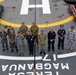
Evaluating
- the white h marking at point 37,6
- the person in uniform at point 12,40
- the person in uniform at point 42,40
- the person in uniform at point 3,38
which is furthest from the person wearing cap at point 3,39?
the white h marking at point 37,6

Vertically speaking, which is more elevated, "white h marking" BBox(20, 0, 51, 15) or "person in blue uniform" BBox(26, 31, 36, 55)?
"person in blue uniform" BBox(26, 31, 36, 55)

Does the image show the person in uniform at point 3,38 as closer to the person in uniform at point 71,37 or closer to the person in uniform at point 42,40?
the person in uniform at point 42,40

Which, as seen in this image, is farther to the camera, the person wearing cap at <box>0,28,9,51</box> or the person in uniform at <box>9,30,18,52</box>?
the person wearing cap at <box>0,28,9,51</box>

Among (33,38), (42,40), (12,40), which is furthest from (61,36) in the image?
(12,40)

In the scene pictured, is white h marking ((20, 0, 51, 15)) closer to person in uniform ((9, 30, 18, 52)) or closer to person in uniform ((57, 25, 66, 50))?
person in uniform ((57, 25, 66, 50))

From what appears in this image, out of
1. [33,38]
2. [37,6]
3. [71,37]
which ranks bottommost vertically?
[37,6]

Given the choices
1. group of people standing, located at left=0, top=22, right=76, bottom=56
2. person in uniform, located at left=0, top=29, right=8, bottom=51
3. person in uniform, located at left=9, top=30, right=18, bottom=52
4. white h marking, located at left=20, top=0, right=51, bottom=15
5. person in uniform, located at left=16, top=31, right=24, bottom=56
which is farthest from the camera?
white h marking, located at left=20, top=0, right=51, bottom=15

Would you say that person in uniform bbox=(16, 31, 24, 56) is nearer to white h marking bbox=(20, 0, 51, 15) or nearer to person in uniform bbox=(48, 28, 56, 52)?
person in uniform bbox=(48, 28, 56, 52)

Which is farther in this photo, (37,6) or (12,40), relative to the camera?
(37,6)

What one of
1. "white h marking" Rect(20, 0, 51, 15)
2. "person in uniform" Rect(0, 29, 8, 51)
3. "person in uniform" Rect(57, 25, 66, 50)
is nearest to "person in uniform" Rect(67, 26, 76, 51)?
"person in uniform" Rect(57, 25, 66, 50)

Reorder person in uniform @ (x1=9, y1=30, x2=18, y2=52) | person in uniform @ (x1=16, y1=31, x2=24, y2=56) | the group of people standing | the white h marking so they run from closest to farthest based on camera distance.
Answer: person in uniform @ (x1=16, y1=31, x2=24, y2=56), the group of people standing, person in uniform @ (x1=9, y1=30, x2=18, y2=52), the white h marking

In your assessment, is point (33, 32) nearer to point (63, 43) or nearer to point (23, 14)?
point (63, 43)

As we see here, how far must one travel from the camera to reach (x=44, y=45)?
50.1 feet

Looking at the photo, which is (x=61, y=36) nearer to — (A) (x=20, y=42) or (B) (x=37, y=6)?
(A) (x=20, y=42)
